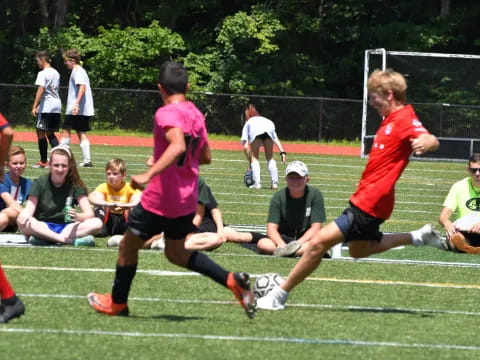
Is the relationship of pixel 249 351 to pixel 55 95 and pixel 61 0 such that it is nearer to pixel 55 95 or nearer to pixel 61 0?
pixel 55 95

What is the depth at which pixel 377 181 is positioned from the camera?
8625 millimetres

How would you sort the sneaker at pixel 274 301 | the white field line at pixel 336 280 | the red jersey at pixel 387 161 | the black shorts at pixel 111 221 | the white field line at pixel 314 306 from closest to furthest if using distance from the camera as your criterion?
1. the red jersey at pixel 387 161
2. the sneaker at pixel 274 301
3. the white field line at pixel 314 306
4. the white field line at pixel 336 280
5. the black shorts at pixel 111 221

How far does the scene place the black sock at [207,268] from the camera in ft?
26.8

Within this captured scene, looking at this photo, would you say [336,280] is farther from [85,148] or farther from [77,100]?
[85,148]

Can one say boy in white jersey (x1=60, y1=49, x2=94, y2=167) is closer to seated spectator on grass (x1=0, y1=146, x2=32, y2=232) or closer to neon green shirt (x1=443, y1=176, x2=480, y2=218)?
seated spectator on grass (x1=0, y1=146, x2=32, y2=232)

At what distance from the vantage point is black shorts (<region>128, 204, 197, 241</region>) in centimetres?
800

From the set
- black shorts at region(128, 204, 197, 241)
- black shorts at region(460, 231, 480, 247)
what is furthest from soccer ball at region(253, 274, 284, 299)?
black shorts at region(460, 231, 480, 247)

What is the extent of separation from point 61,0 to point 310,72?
9.24 m

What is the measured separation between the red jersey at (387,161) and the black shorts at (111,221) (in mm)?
4617

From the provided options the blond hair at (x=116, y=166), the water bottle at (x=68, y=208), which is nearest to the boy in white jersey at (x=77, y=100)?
the blond hair at (x=116, y=166)

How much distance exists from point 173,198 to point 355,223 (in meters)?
1.46

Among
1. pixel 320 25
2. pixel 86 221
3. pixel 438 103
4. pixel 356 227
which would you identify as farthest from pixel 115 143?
pixel 356 227

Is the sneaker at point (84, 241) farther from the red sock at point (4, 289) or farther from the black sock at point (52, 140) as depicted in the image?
the black sock at point (52, 140)

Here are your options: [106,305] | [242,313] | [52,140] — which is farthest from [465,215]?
[52,140]
